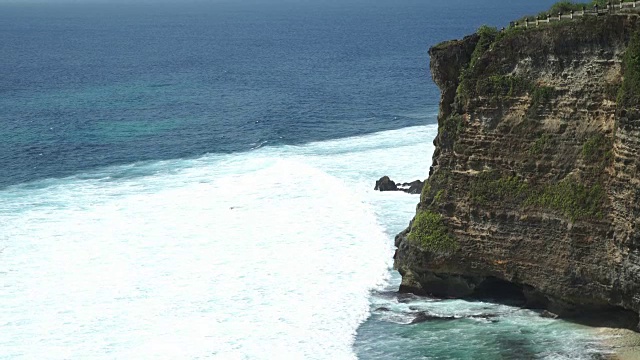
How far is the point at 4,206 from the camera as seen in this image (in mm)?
59344

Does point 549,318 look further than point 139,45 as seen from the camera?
No

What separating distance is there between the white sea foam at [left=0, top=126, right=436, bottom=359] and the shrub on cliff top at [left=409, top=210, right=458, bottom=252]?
3649mm

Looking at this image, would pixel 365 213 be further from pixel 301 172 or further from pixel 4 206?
pixel 4 206

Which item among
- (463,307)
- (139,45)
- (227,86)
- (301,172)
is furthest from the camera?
(139,45)

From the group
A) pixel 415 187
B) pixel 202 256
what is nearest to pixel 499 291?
pixel 202 256

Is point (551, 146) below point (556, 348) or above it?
above

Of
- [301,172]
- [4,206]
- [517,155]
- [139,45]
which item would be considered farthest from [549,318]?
[139,45]

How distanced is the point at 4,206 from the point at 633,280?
132 feet

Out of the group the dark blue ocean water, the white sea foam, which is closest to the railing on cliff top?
the white sea foam

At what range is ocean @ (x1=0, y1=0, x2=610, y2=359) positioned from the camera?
36.7 meters

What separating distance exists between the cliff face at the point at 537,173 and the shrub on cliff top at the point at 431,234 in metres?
0.05

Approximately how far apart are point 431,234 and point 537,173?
5048 millimetres

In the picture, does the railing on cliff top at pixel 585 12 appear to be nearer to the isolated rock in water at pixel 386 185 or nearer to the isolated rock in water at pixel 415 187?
the isolated rock in water at pixel 415 187

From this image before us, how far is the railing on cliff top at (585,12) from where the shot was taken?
3453 centimetres
